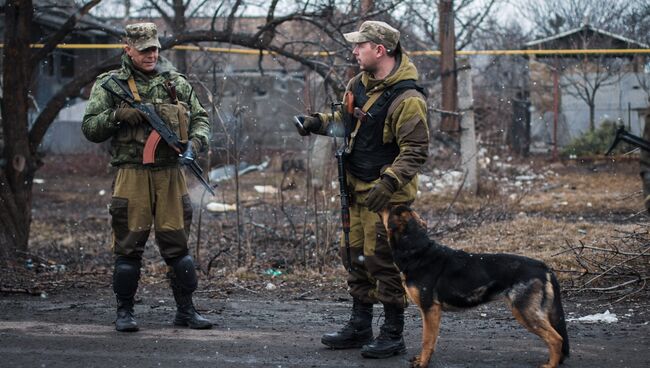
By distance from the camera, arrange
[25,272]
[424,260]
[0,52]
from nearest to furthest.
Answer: [424,260]
[25,272]
[0,52]

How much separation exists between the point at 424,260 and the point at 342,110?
1259 mm

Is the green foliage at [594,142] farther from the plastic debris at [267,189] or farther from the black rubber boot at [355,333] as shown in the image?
the black rubber boot at [355,333]

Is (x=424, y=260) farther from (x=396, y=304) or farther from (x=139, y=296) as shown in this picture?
(x=139, y=296)

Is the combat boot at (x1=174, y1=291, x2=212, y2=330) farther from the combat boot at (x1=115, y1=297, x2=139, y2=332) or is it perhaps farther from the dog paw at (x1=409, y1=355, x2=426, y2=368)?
the dog paw at (x1=409, y1=355, x2=426, y2=368)

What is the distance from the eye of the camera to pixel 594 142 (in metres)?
19.3

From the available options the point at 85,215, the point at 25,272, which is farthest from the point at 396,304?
the point at 85,215

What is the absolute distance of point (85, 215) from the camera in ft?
47.6

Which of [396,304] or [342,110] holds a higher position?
[342,110]

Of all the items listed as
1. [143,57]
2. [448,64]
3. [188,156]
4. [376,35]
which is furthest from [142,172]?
[448,64]

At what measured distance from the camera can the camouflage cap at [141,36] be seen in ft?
20.0

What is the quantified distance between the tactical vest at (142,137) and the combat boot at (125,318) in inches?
41.8

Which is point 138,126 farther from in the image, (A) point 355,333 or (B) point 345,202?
(A) point 355,333

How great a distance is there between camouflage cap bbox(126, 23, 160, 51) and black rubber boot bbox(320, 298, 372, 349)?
2380 millimetres

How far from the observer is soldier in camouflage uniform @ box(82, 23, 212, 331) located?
6.15m
